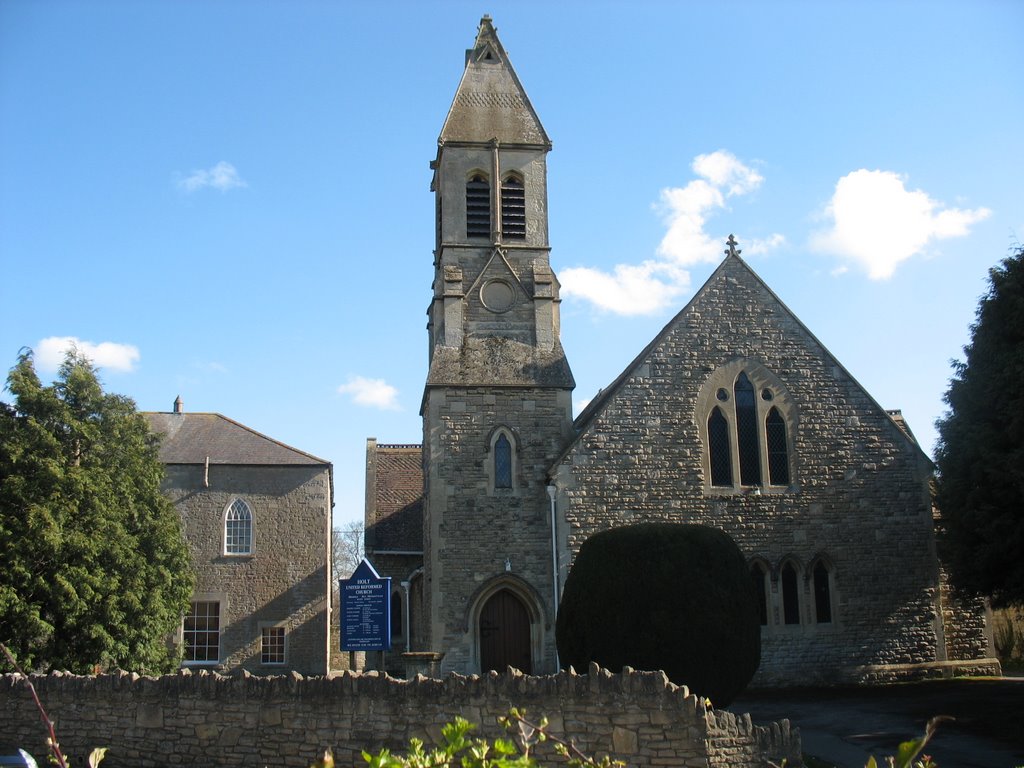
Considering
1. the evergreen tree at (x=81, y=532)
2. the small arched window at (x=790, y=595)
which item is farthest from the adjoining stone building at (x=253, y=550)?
the small arched window at (x=790, y=595)

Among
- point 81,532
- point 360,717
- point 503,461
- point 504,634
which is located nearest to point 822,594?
point 504,634

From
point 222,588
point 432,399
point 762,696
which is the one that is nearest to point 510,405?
point 432,399

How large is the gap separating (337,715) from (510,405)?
11077 millimetres

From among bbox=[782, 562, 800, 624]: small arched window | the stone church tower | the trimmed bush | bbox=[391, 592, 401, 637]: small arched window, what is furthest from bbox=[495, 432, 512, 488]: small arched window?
bbox=[391, 592, 401, 637]: small arched window

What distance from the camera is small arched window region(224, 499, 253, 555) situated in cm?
2955

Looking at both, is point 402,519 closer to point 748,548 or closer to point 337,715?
point 748,548

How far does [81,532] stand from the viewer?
21.1m

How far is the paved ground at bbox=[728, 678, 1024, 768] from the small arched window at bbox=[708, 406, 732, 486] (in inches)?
180

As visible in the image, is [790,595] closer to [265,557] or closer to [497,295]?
[497,295]

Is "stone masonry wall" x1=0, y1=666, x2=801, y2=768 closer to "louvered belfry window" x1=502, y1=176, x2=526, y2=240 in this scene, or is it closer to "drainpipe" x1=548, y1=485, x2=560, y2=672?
"drainpipe" x1=548, y1=485, x2=560, y2=672

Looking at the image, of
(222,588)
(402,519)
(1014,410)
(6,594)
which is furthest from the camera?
(402,519)

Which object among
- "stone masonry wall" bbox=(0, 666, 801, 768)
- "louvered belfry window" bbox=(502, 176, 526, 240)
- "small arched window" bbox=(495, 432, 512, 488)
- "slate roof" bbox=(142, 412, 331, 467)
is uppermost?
"louvered belfry window" bbox=(502, 176, 526, 240)

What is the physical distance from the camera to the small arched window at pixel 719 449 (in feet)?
71.3

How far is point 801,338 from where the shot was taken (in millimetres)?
22453
